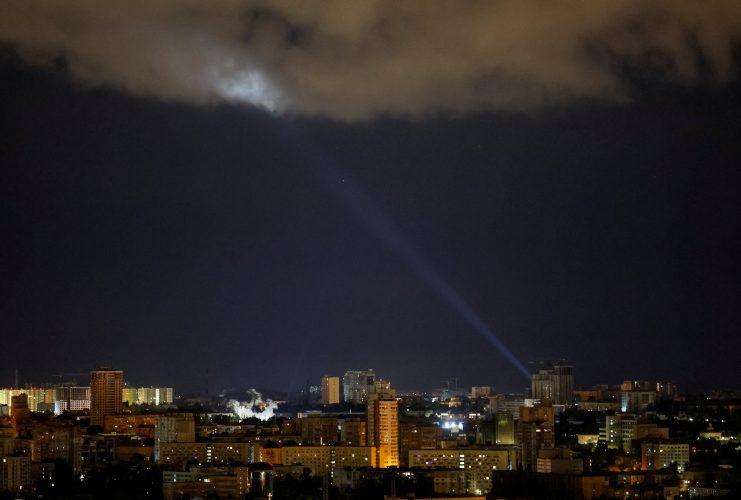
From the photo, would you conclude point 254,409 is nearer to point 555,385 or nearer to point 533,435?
point 555,385

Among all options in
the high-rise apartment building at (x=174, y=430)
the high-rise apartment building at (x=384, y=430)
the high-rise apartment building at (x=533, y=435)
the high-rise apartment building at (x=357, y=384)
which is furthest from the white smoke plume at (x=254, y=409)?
the high-rise apartment building at (x=384, y=430)

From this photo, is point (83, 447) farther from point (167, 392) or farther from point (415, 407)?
point (167, 392)

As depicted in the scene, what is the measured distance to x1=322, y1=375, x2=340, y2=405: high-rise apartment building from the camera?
52.2 m

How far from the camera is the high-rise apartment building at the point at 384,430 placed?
2566 cm

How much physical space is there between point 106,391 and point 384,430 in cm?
1280

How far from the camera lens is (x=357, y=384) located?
5041 centimetres

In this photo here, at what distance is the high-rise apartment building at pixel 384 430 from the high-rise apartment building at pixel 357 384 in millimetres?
21682

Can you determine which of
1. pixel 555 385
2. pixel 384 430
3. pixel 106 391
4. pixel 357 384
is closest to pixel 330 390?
pixel 357 384

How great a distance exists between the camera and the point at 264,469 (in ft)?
77.0

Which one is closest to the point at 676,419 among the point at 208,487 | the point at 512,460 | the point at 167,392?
the point at 512,460

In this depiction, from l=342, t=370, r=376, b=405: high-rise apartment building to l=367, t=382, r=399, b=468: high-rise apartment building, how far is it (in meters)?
21.7

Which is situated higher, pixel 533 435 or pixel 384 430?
pixel 384 430

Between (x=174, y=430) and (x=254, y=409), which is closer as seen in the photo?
(x=174, y=430)

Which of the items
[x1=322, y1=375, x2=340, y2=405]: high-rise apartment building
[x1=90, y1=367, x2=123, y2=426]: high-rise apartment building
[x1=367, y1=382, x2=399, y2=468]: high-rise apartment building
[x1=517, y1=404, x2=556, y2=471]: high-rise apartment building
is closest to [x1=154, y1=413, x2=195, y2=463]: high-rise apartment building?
[x1=367, y1=382, x2=399, y2=468]: high-rise apartment building
